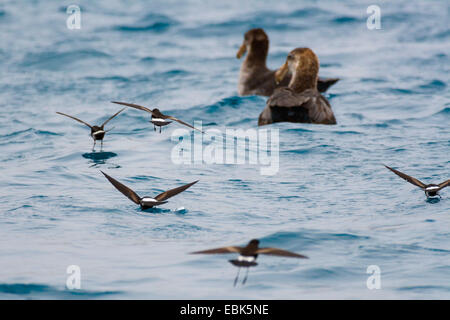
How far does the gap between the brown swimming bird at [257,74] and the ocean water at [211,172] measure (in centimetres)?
31

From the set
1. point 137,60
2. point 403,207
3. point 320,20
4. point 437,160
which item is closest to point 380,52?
point 320,20

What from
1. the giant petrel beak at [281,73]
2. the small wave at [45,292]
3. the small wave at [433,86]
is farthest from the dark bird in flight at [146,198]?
the small wave at [433,86]

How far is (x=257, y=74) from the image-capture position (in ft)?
51.5

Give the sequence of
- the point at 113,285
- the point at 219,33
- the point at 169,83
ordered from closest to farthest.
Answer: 1. the point at 113,285
2. the point at 169,83
3. the point at 219,33

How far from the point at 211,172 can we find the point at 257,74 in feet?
17.7

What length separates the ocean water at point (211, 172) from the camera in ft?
23.4

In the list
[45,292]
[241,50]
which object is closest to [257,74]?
[241,50]

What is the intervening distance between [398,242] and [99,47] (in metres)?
13.8

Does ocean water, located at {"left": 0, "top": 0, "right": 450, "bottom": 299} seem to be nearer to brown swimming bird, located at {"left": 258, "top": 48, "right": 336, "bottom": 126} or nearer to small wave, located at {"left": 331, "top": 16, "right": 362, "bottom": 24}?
brown swimming bird, located at {"left": 258, "top": 48, "right": 336, "bottom": 126}

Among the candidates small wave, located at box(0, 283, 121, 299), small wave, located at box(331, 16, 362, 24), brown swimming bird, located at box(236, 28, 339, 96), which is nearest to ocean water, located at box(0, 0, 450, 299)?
small wave, located at box(0, 283, 121, 299)
